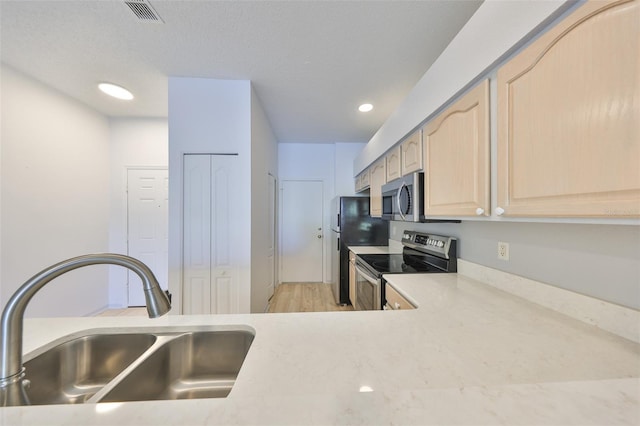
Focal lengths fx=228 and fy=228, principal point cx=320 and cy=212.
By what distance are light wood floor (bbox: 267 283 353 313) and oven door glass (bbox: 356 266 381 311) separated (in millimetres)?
1016

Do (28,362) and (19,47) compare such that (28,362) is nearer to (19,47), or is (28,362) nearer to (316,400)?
(316,400)

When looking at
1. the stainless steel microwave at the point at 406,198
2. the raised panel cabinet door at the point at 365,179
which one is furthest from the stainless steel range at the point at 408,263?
the raised panel cabinet door at the point at 365,179

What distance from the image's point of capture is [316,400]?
47 cm

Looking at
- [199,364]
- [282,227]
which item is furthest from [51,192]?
[199,364]

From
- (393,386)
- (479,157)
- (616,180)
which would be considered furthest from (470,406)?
(479,157)

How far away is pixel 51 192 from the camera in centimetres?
246

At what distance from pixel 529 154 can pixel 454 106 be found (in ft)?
1.83

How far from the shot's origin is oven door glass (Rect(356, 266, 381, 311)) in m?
1.69

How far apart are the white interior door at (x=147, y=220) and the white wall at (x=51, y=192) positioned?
0.30 metres

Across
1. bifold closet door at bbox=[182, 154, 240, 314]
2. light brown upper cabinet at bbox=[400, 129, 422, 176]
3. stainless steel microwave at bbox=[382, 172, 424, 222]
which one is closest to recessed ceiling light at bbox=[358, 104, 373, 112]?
light brown upper cabinet at bbox=[400, 129, 422, 176]

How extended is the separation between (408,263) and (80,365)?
84.3 inches

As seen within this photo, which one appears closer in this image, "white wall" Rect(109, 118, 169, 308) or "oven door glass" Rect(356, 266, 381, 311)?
"oven door glass" Rect(356, 266, 381, 311)

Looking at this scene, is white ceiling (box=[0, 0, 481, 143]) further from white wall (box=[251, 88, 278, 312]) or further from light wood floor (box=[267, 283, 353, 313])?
light wood floor (box=[267, 283, 353, 313])

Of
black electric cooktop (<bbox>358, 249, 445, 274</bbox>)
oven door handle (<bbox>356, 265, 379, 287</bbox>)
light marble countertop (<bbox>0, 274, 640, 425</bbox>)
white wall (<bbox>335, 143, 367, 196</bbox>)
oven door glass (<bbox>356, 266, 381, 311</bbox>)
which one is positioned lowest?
oven door glass (<bbox>356, 266, 381, 311</bbox>)
